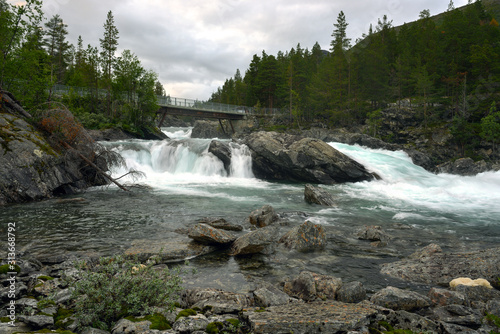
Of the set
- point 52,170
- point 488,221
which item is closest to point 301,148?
point 488,221

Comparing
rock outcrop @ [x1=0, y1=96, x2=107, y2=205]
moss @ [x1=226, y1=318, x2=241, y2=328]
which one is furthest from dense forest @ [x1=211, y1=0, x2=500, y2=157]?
rock outcrop @ [x1=0, y1=96, x2=107, y2=205]

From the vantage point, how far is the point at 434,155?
41.8 meters

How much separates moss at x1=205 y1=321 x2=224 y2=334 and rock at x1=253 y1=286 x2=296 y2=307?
1.76 meters

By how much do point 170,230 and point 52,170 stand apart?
10.4 meters

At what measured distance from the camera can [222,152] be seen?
98.3 feet

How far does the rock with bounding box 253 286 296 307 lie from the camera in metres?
6.10

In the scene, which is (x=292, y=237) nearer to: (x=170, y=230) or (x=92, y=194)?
(x=170, y=230)

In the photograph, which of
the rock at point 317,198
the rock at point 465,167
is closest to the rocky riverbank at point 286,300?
the rock at point 317,198

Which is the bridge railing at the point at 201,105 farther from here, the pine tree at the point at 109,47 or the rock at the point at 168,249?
the rock at the point at 168,249

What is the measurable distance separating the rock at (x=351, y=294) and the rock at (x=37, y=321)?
590cm

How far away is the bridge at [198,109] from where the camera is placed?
5288cm

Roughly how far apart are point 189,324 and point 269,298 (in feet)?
7.75

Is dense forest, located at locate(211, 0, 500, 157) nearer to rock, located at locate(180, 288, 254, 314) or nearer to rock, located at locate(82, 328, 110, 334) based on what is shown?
rock, located at locate(180, 288, 254, 314)

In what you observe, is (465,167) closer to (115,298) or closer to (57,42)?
(115,298)
